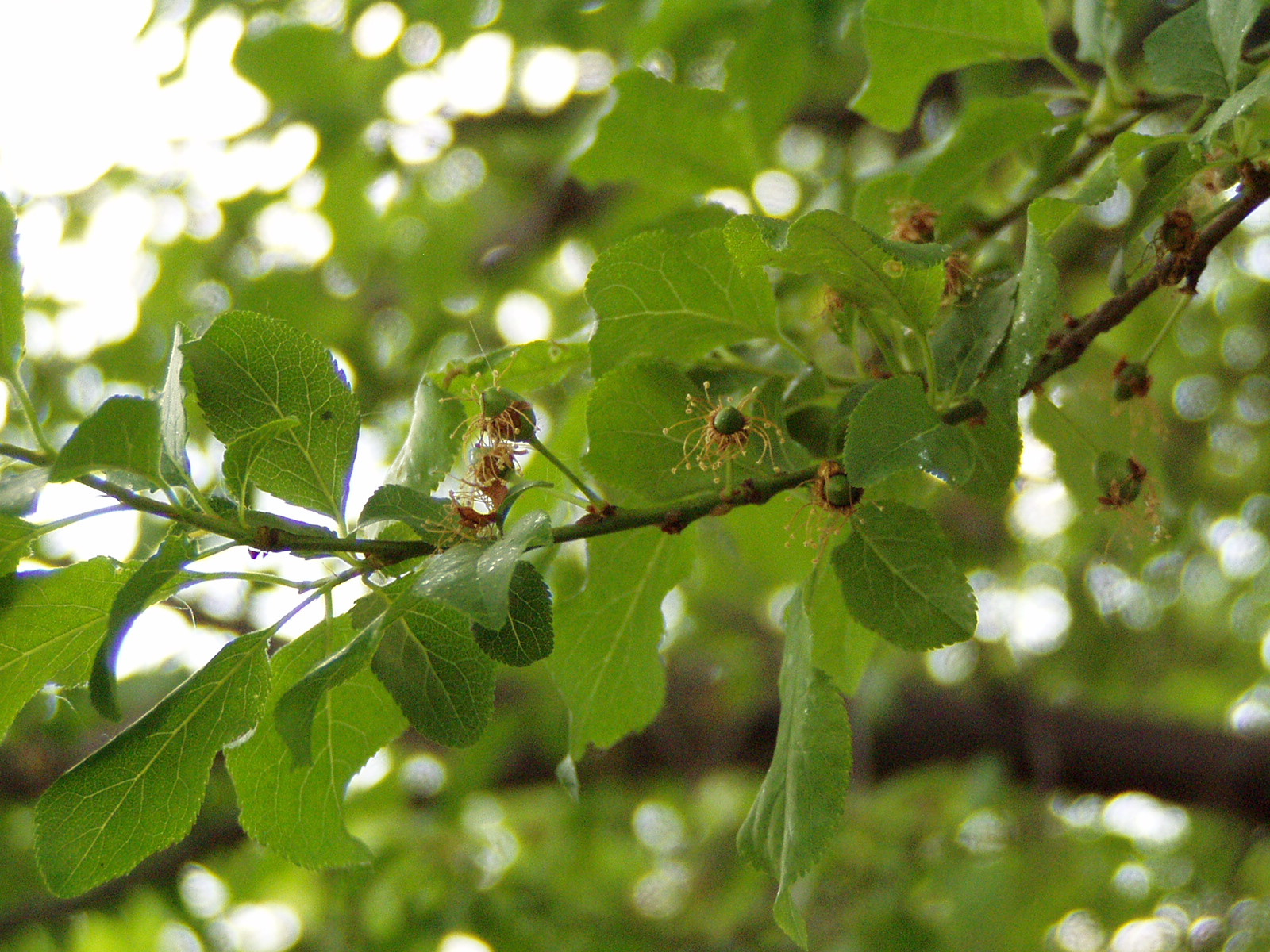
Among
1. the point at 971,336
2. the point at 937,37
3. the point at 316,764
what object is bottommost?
the point at 316,764

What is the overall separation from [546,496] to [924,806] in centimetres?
371

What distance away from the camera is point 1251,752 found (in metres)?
2.97

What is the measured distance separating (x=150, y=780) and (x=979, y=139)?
42.6 inches

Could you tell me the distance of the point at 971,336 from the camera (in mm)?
1028

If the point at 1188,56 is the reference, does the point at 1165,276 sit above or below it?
below

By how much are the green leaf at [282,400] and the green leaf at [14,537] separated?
16 centimetres

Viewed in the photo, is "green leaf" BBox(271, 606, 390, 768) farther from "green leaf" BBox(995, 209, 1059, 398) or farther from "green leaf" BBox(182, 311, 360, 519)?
"green leaf" BBox(995, 209, 1059, 398)

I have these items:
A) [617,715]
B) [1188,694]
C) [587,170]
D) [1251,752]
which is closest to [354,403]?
[617,715]

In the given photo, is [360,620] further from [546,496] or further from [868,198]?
[868,198]

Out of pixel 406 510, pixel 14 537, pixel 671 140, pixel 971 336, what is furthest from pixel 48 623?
pixel 671 140

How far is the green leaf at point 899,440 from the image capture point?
871mm

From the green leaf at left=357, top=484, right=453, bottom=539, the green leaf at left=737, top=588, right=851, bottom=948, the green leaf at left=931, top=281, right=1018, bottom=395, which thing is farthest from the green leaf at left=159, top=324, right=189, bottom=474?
the green leaf at left=931, top=281, right=1018, bottom=395

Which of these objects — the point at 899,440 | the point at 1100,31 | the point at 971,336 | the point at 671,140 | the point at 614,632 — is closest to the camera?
the point at 899,440

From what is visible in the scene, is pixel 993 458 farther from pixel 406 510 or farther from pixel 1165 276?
pixel 406 510
